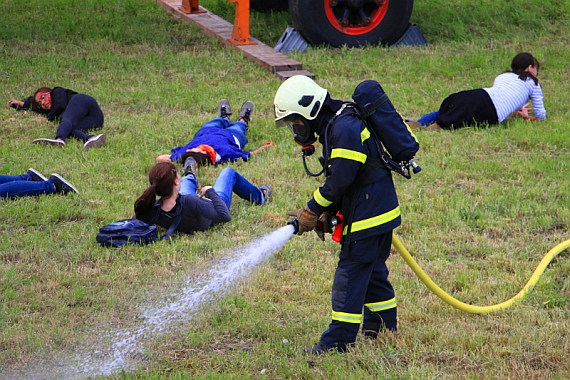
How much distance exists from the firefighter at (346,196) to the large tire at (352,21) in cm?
726

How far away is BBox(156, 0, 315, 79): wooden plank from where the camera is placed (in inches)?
414

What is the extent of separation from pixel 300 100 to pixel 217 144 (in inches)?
146

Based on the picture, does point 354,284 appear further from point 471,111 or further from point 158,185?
point 471,111

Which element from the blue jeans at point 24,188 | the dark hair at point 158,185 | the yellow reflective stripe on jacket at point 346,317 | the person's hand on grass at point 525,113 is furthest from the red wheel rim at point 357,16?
the yellow reflective stripe on jacket at point 346,317

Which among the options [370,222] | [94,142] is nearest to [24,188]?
[94,142]

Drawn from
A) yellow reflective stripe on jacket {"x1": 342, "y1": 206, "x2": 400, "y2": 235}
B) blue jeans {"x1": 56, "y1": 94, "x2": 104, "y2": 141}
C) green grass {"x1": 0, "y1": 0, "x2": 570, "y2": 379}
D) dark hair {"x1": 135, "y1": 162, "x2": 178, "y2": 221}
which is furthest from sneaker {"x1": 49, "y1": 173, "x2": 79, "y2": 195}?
yellow reflective stripe on jacket {"x1": 342, "y1": 206, "x2": 400, "y2": 235}

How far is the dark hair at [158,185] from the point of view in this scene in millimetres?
5656

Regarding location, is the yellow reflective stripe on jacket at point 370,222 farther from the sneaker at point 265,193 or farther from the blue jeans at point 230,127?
the blue jeans at point 230,127

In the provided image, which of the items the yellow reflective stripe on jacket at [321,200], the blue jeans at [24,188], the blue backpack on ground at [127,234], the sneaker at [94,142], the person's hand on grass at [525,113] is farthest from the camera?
the person's hand on grass at [525,113]

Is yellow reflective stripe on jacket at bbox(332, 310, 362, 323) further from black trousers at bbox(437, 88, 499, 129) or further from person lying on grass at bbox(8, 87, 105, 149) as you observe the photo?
black trousers at bbox(437, 88, 499, 129)

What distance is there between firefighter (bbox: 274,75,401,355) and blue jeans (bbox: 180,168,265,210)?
238 centimetres

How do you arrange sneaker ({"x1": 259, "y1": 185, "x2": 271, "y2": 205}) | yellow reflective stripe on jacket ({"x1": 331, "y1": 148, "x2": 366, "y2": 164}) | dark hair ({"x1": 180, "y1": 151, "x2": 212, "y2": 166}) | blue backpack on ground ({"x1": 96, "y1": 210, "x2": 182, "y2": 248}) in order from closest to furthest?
yellow reflective stripe on jacket ({"x1": 331, "y1": 148, "x2": 366, "y2": 164})
blue backpack on ground ({"x1": 96, "y1": 210, "x2": 182, "y2": 248})
sneaker ({"x1": 259, "y1": 185, "x2": 271, "y2": 205})
dark hair ({"x1": 180, "y1": 151, "x2": 212, "y2": 166})

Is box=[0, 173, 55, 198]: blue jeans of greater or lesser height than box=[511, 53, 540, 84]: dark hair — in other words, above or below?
below

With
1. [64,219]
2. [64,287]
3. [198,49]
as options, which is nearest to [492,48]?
[198,49]
